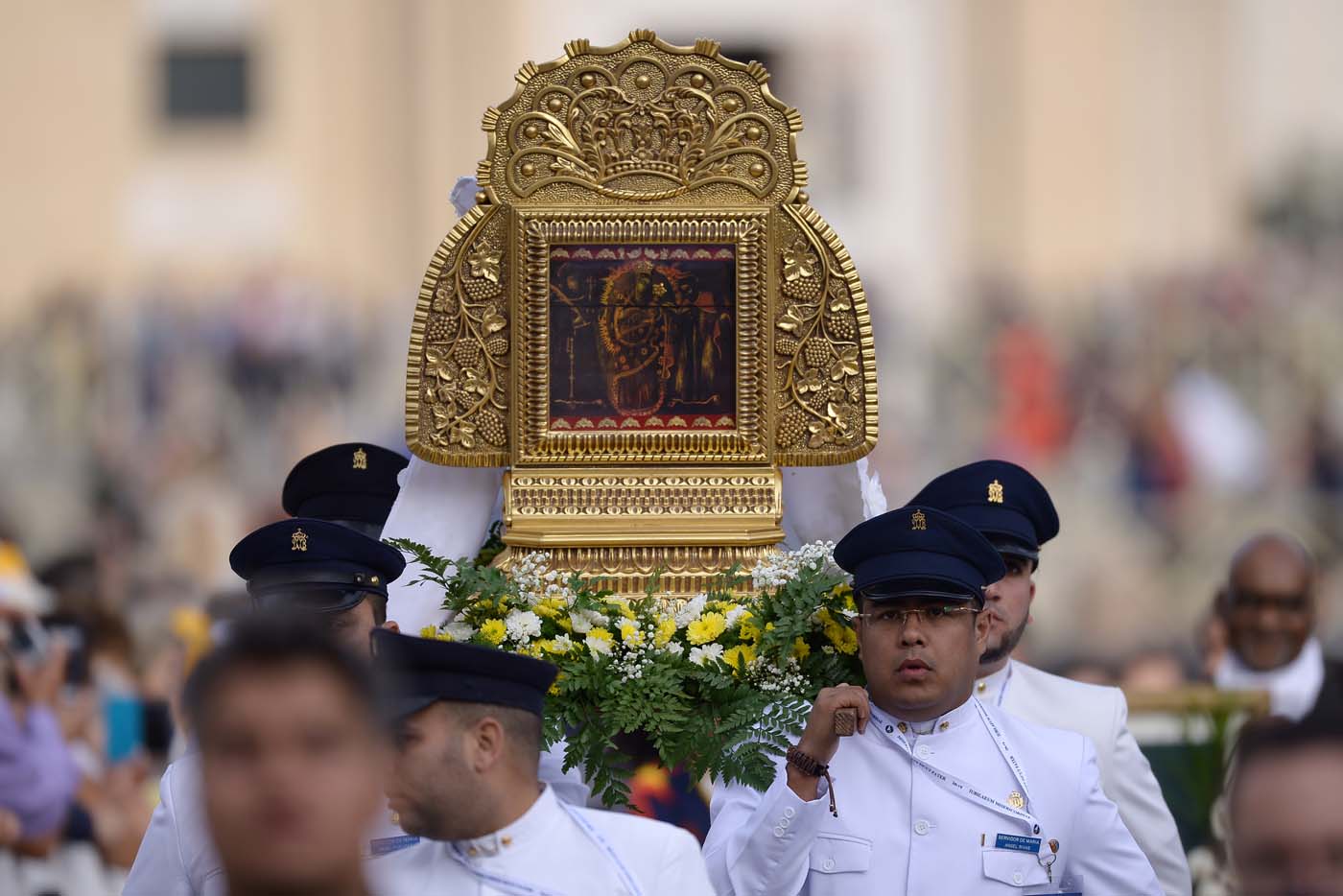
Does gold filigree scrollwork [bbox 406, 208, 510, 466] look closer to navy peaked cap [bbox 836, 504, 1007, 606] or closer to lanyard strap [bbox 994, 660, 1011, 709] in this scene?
navy peaked cap [bbox 836, 504, 1007, 606]

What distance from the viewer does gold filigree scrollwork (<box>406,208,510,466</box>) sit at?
6082 mm

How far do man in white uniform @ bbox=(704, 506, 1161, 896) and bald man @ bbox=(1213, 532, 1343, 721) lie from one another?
121 inches

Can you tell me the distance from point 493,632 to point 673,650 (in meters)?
0.47

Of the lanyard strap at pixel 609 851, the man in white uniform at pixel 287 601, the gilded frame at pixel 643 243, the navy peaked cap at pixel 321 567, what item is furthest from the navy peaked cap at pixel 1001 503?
the lanyard strap at pixel 609 851

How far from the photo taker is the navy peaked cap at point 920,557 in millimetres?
5023

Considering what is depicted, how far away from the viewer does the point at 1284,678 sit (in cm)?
803

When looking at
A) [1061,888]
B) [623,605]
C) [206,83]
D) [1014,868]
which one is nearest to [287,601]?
[623,605]

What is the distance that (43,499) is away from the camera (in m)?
18.1

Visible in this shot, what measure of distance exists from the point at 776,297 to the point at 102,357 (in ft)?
48.7

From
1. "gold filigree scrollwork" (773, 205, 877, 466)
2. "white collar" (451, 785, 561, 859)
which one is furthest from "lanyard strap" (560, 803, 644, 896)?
"gold filigree scrollwork" (773, 205, 877, 466)

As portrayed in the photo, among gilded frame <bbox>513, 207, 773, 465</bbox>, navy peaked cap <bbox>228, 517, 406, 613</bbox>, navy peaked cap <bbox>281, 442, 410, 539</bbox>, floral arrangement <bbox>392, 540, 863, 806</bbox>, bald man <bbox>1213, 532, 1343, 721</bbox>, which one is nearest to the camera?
navy peaked cap <bbox>228, 517, 406, 613</bbox>

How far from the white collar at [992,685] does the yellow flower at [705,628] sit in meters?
0.83

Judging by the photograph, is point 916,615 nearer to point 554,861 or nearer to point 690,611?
point 690,611

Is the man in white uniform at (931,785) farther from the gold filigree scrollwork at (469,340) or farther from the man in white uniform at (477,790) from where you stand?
the gold filigree scrollwork at (469,340)
